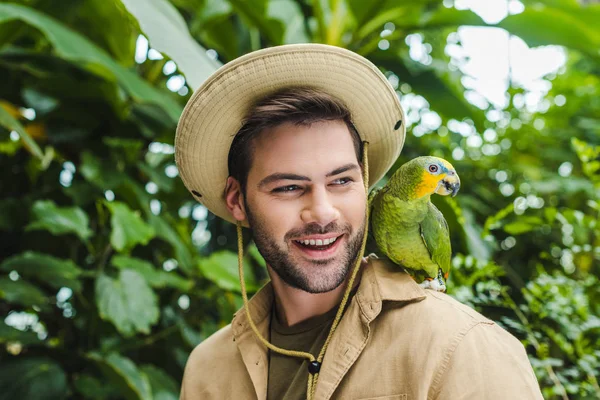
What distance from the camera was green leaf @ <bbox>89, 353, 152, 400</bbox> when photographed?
159 centimetres

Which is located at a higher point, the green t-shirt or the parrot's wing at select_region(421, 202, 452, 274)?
the parrot's wing at select_region(421, 202, 452, 274)

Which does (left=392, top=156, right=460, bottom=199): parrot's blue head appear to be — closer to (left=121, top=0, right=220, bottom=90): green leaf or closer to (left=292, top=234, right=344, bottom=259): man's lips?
(left=292, top=234, right=344, bottom=259): man's lips

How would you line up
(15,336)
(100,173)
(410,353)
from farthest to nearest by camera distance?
(100,173)
(15,336)
(410,353)

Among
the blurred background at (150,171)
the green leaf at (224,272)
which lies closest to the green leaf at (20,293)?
the blurred background at (150,171)

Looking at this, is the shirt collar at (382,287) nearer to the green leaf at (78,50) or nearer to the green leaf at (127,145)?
the green leaf at (78,50)

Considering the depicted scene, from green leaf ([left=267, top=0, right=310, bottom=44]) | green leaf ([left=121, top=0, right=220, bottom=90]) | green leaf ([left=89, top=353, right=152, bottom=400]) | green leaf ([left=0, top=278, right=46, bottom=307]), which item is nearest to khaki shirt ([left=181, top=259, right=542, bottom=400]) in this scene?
green leaf ([left=121, top=0, right=220, bottom=90])

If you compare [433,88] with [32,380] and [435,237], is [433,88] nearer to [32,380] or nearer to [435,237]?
[435,237]

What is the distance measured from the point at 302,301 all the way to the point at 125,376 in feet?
2.66

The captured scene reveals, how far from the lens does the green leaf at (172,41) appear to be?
1105mm

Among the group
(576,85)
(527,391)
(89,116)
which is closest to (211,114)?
(527,391)

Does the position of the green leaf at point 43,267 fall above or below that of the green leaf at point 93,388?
above

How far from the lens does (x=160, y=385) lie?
68.3 inches

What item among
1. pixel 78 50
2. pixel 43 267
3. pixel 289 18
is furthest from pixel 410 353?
pixel 289 18

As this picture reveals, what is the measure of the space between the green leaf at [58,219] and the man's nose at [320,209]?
3.30ft
